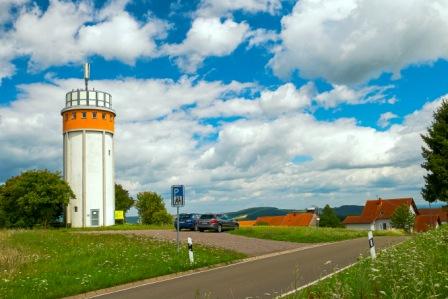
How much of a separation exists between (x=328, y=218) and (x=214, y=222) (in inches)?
2375

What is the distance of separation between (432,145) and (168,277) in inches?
1247

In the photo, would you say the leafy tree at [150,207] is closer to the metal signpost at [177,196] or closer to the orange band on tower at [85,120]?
the orange band on tower at [85,120]

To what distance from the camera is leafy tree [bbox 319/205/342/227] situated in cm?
9425

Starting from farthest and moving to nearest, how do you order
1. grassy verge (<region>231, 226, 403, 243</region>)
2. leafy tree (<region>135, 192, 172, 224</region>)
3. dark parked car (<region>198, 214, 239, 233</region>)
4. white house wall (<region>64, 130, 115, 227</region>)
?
leafy tree (<region>135, 192, 172, 224</region>) < white house wall (<region>64, 130, 115, 227</region>) < dark parked car (<region>198, 214, 239, 233</region>) < grassy verge (<region>231, 226, 403, 243</region>)

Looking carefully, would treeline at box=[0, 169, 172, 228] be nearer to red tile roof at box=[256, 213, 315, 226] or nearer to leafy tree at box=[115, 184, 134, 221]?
leafy tree at box=[115, 184, 134, 221]

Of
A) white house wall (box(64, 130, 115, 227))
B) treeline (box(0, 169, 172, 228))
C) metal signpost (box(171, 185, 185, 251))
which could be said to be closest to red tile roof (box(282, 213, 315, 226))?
white house wall (box(64, 130, 115, 227))

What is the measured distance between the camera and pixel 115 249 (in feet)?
71.5

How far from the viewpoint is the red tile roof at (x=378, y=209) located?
99.1 m

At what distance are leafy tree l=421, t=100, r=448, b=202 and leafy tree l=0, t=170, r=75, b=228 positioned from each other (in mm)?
34205

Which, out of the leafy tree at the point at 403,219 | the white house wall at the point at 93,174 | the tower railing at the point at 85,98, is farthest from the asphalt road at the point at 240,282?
the leafy tree at the point at 403,219

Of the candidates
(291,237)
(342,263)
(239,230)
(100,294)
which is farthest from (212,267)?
(239,230)

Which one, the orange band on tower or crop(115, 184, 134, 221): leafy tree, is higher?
the orange band on tower

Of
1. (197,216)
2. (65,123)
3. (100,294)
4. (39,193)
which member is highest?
(65,123)

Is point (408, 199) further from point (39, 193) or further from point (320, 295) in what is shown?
point (320, 295)
